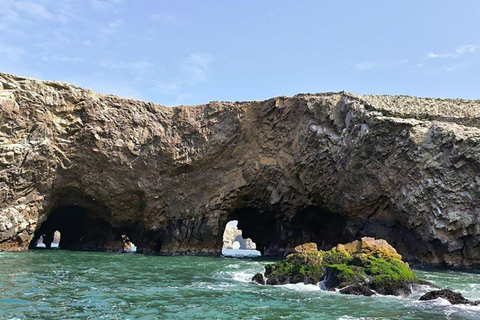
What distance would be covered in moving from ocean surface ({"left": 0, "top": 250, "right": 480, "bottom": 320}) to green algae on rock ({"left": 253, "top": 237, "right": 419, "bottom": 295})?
786 mm

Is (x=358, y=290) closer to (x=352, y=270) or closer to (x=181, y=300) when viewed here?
(x=352, y=270)

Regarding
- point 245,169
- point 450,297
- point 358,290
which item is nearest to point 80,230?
point 245,169

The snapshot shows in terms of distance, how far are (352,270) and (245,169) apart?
69.3 feet

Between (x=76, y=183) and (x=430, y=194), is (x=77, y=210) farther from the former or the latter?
(x=430, y=194)

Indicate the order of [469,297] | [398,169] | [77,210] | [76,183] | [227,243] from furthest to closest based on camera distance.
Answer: [227,243]
[77,210]
[76,183]
[398,169]
[469,297]

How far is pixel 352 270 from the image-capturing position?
707 inches

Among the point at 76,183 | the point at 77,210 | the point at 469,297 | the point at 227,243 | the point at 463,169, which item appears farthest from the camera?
the point at 227,243

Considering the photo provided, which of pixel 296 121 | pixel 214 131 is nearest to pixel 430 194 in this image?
pixel 296 121

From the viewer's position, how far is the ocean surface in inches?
452

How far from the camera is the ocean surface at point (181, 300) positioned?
1148 cm

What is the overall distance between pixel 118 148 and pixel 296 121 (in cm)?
1686

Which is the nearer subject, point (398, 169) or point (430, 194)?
point (430, 194)

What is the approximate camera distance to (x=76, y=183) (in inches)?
1442

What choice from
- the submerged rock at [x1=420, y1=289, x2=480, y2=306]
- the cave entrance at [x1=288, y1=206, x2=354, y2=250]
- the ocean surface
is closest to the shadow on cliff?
the cave entrance at [x1=288, y1=206, x2=354, y2=250]
